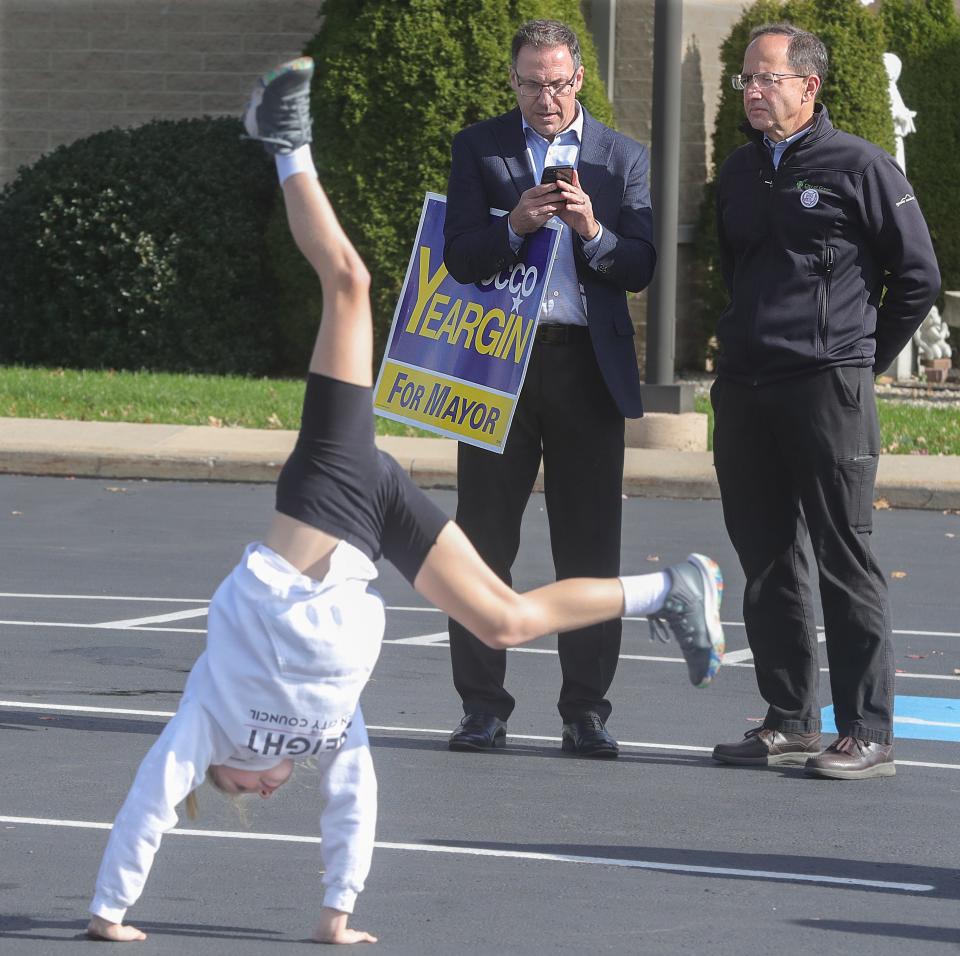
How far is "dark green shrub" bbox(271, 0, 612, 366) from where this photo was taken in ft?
58.2

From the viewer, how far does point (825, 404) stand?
5809 millimetres

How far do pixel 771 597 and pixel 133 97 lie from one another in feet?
55.0

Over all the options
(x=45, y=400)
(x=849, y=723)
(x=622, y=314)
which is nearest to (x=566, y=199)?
(x=622, y=314)

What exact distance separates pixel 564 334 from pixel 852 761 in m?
1.67

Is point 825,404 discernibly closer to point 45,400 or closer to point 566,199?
point 566,199

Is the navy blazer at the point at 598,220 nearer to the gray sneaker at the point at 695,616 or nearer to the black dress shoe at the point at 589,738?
the black dress shoe at the point at 589,738

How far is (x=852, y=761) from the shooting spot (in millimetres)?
5879

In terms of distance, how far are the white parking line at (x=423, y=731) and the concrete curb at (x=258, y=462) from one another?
655 centimetres

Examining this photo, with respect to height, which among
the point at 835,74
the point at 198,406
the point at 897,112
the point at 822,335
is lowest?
the point at 198,406

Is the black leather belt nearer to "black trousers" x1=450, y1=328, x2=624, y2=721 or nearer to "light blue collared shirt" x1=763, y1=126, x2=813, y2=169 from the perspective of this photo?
"black trousers" x1=450, y1=328, x2=624, y2=721

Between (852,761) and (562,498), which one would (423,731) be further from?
(852,761)

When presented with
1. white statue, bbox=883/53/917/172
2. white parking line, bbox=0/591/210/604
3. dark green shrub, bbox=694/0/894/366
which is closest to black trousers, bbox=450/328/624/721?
white parking line, bbox=0/591/210/604

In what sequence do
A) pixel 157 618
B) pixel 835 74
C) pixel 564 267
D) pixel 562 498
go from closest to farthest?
pixel 564 267
pixel 562 498
pixel 157 618
pixel 835 74

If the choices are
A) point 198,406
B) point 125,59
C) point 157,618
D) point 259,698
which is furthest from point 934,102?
point 259,698
